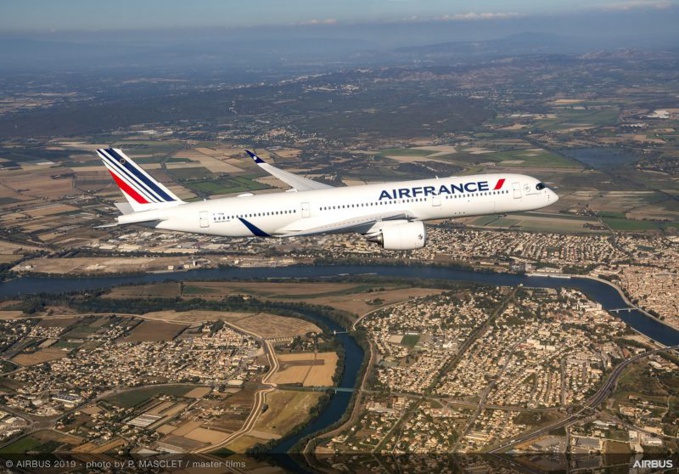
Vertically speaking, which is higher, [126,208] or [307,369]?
[126,208]

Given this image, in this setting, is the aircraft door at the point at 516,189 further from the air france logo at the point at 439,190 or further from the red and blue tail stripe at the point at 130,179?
the red and blue tail stripe at the point at 130,179

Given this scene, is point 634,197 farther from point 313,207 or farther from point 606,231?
point 313,207

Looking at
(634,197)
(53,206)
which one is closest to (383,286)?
(634,197)

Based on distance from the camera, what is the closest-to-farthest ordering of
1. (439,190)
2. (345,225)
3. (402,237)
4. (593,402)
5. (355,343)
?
(402,237) < (345,225) < (439,190) < (593,402) < (355,343)

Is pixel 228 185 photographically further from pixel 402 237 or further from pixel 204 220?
pixel 402 237

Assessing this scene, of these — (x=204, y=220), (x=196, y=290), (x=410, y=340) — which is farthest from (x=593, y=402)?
(x=196, y=290)

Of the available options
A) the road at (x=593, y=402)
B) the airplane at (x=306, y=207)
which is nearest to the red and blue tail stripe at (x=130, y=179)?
the airplane at (x=306, y=207)

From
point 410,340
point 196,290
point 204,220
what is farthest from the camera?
point 196,290

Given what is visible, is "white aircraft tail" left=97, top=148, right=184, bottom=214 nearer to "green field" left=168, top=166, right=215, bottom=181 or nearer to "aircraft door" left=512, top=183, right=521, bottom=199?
"aircraft door" left=512, top=183, right=521, bottom=199
